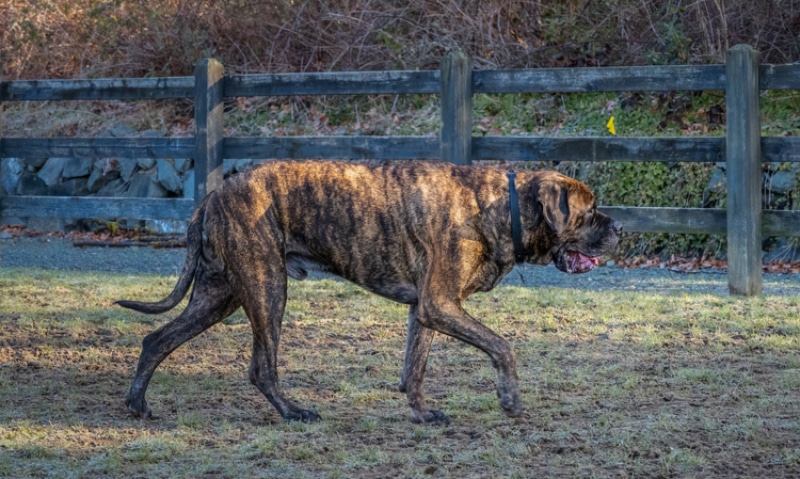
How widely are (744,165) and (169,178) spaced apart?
8.18 m

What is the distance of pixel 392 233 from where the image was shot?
5.79m

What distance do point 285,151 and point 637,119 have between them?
5.30m

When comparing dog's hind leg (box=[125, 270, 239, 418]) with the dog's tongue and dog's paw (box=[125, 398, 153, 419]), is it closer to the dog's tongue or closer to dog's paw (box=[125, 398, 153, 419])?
dog's paw (box=[125, 398, 153, 419])

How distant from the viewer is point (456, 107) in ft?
33.3

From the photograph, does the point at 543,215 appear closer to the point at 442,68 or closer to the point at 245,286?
→ the point at 245,286

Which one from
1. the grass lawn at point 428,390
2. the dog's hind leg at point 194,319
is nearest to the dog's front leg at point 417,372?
the grass lawn at point 428,390

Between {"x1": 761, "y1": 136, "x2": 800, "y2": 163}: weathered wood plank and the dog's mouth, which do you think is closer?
the dog's mouth

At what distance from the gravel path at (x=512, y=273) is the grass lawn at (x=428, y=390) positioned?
0.72m

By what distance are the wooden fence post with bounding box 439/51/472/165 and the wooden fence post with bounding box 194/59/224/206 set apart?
7.21ft

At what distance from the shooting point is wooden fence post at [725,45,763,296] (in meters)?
9.39

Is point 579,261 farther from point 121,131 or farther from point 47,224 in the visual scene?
point 121,131

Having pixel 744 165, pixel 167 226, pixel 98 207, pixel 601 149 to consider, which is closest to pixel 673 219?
pixel 744 165

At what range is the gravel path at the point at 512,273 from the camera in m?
10.3

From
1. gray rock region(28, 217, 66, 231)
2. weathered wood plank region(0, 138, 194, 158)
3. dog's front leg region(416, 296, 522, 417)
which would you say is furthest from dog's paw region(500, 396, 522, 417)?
gray rock region(28, 217, 66, 231)
